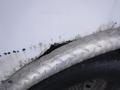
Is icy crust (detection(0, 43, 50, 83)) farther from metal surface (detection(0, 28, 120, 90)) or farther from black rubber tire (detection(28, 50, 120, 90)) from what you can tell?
black rubber tire (detection(28, 50, 120, 90))

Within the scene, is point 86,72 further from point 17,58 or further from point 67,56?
point 17,58

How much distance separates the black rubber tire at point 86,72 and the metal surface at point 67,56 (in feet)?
0.21

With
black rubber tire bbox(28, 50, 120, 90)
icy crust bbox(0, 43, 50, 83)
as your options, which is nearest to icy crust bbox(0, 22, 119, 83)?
icy crust bbox(0, 43, 50, 83)

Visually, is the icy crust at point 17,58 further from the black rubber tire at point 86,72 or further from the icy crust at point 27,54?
the black rubber tire at point 86,72

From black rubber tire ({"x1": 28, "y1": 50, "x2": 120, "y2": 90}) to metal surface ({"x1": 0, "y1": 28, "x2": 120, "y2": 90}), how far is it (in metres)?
0.06

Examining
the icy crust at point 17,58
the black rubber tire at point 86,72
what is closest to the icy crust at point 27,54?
the icy crust at point 17,58

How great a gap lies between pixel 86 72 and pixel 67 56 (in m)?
0.16

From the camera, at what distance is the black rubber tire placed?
123cm

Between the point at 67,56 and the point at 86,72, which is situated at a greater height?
the point at 67,56

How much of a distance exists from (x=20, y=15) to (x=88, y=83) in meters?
0.63

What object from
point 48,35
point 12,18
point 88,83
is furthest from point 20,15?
point 88,83

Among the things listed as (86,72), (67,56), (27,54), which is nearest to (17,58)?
(27,54)

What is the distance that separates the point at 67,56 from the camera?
115 cm

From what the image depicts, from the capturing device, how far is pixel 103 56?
1250 mm
